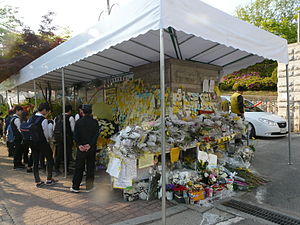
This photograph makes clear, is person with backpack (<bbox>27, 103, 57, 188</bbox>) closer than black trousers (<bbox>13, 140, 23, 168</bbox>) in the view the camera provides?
Yes

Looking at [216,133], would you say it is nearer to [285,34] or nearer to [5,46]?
[5,46]

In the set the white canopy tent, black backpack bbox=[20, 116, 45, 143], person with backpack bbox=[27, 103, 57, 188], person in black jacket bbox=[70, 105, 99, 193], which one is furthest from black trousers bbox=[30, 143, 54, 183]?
the white canopy tent

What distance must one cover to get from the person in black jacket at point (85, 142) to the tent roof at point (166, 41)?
1118 millimetres

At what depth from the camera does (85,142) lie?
166 inches

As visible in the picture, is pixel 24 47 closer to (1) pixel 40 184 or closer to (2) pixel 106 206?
(1) pixel 40 184

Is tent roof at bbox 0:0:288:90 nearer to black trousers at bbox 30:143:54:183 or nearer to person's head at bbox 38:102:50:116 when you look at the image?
person's head at bbox 38:102:50:116

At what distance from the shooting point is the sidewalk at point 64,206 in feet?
10.7

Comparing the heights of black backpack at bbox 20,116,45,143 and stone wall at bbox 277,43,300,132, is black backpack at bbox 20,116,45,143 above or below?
below

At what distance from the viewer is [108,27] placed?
344 cm

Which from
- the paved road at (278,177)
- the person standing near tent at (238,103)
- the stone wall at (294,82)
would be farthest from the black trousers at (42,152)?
the stone wall at (294,82)

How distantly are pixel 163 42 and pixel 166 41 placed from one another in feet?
4.51

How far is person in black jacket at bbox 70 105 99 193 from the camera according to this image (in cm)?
420

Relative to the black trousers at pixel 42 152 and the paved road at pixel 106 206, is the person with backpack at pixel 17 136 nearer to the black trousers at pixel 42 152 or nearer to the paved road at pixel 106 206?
the paved road at pixel 106 206

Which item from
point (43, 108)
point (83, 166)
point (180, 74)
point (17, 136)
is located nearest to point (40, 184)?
point (83, 166)
